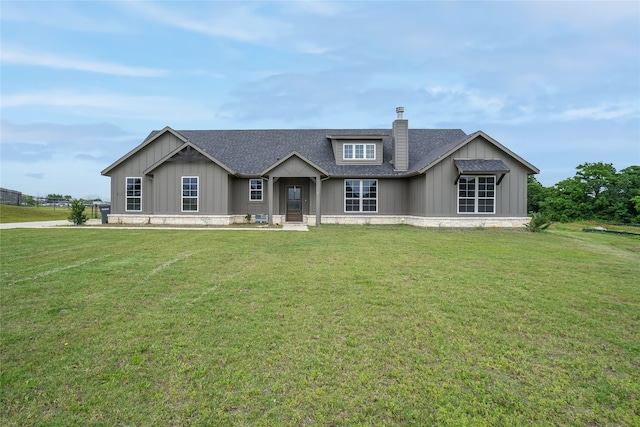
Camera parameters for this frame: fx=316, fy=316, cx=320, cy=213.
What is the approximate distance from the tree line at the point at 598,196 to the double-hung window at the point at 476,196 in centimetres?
1221

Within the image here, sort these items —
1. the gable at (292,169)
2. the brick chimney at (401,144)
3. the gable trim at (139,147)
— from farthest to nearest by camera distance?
the brick chimney at (401,144)
the gable trim at (139,147)
the gable at (292,169)

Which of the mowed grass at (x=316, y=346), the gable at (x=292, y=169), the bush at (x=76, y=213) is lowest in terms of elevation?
the mowed grass at (x=316, y=346)

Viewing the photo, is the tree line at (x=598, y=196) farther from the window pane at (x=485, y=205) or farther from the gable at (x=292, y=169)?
the gable at (x=292, y=169)

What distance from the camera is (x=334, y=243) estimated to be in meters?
11.0

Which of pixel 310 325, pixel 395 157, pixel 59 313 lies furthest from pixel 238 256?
pixel 395 157

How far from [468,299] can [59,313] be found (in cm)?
598

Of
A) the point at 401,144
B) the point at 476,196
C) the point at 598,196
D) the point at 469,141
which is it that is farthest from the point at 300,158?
the point at 598,196

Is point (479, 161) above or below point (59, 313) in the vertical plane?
above

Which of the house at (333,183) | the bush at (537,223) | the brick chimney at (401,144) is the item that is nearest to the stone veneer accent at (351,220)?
the house at (333,183)

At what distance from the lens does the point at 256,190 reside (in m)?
20.4

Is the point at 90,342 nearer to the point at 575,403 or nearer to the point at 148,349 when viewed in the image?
the point at 148,349

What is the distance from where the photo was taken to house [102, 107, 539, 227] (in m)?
17.8

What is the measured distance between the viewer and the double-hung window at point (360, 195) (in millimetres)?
20031

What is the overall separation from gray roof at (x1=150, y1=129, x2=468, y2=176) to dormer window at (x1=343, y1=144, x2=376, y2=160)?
73cm
